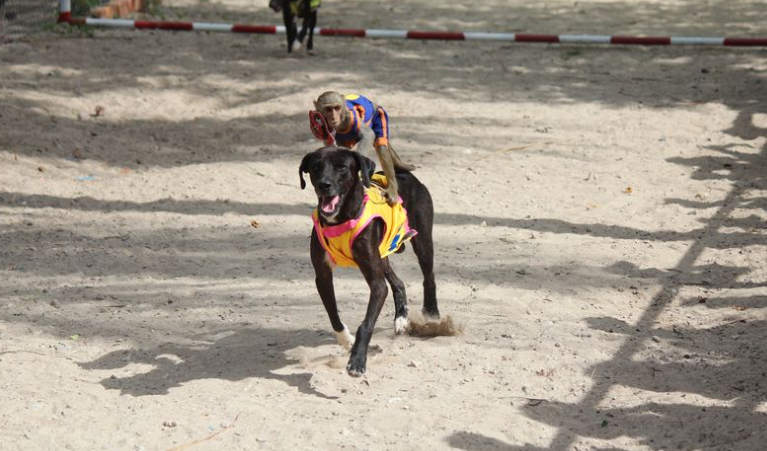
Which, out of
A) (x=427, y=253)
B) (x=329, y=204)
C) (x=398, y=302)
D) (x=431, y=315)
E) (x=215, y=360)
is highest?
(x=329, y=204)

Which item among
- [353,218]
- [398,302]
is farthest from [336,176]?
[398,302]

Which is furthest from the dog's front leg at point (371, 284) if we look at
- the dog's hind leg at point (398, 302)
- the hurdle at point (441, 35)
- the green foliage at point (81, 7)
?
the green foliage at point (81, 7)

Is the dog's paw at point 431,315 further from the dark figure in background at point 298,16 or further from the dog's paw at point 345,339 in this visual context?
the dark figure in background at point 298,16

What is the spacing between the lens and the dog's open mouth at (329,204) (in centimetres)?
592

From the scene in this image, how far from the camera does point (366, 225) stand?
20.2 ft

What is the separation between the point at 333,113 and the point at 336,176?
22.8 inches

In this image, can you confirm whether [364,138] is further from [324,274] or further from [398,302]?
[398,302]

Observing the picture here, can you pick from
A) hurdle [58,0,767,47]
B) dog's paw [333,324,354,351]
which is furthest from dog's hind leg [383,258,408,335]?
hurdle [58,0,767,47]

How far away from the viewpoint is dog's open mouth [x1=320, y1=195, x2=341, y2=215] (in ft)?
19.4

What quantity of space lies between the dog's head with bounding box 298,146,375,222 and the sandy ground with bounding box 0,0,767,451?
3.53 feet

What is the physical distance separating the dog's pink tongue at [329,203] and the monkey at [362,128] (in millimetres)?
648

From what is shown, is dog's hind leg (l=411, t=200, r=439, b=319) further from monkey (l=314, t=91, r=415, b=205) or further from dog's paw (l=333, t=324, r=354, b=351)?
dog's paw (l=333, t=324, r=354, b=351)

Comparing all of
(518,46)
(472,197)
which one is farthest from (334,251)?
(518,46)

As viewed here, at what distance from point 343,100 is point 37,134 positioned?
637 centimetres
